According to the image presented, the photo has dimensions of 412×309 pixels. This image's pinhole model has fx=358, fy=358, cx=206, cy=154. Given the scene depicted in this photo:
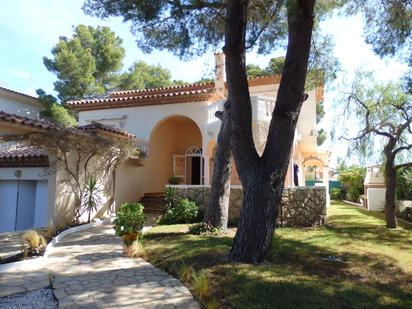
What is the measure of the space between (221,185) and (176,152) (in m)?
11.4

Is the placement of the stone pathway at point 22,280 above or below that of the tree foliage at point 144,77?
below

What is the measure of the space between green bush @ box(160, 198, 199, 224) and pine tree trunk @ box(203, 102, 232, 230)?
2568 mm

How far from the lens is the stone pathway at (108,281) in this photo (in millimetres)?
6023

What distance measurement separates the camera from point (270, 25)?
11.6 metres

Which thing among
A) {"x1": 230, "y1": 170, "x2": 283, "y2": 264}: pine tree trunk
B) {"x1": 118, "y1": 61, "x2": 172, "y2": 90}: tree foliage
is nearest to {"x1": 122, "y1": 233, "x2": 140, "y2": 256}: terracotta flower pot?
{"x1": 230, "y1": 170, "x2": 283, "y2": 264}: pine tree trunk

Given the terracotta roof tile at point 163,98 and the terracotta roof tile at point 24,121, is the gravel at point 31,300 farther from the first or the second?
the terracotta roof tile at point 163,98

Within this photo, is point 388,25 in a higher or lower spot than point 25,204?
higher

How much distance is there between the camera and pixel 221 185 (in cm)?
1202

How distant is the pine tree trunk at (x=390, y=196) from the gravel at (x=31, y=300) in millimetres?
12719

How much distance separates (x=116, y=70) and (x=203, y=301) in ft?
92.3

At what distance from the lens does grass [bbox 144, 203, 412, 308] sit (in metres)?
6.04

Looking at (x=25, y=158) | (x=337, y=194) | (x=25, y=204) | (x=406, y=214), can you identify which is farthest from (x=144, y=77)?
(x=406, y=214)

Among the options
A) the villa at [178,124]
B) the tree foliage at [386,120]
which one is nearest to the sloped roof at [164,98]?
the villa at [178,124]

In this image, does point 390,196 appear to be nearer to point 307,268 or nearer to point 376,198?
point 307,268
